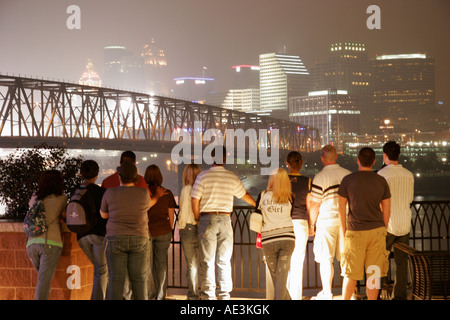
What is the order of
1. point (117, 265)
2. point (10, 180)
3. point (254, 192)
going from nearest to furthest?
point (117, 265)
point (10, 180)
point (254, 192)

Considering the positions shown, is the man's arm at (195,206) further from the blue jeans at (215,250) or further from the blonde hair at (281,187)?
the blonde hair at (281,187)

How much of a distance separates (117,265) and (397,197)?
3571mm

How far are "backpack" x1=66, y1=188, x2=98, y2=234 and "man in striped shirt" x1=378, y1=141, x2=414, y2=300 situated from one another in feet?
11.9

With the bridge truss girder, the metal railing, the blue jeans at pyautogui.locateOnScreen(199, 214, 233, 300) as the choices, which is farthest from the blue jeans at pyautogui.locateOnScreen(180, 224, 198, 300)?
the bridge truss girder

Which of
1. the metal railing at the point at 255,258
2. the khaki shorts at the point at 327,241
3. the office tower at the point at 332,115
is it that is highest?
the office tower at the point at 332,115

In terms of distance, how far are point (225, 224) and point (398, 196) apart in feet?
7.31

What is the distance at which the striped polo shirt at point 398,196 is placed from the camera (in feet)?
23.5

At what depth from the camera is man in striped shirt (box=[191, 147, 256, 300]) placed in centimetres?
720

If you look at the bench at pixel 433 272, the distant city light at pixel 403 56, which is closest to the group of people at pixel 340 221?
the bench at pixel 433 272

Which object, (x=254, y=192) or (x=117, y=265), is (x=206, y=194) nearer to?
(x=117, y=265)

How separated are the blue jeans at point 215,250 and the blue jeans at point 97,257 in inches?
49.7

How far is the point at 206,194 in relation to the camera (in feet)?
23.7

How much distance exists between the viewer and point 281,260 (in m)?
6.74
